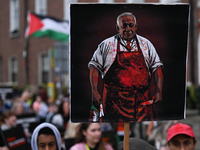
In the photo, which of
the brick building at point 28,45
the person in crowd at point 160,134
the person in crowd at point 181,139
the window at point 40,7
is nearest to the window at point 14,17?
the brick building at point 28,45

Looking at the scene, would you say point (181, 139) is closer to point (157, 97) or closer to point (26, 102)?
point (157, 97)

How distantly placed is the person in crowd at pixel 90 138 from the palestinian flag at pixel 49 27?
7768mm

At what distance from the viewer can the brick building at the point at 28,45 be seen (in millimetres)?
16995

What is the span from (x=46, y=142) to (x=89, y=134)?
2.86ft

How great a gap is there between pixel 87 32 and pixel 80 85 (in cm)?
39

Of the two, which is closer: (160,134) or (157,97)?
(157,97)

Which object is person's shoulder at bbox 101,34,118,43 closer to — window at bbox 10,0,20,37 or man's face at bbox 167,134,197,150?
man's face at bbox 167,134,197,150

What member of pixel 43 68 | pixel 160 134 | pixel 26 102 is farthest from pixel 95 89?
pixel 43 68

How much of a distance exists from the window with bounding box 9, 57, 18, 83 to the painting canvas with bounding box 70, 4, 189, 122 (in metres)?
23.5

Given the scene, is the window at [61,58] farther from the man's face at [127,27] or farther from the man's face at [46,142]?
the man's face at [127,27]

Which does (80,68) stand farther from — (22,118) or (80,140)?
(22,118)

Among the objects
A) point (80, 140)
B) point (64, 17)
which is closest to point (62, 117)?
point (80, 140)

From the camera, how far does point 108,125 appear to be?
6270mm

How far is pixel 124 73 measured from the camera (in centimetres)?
238
